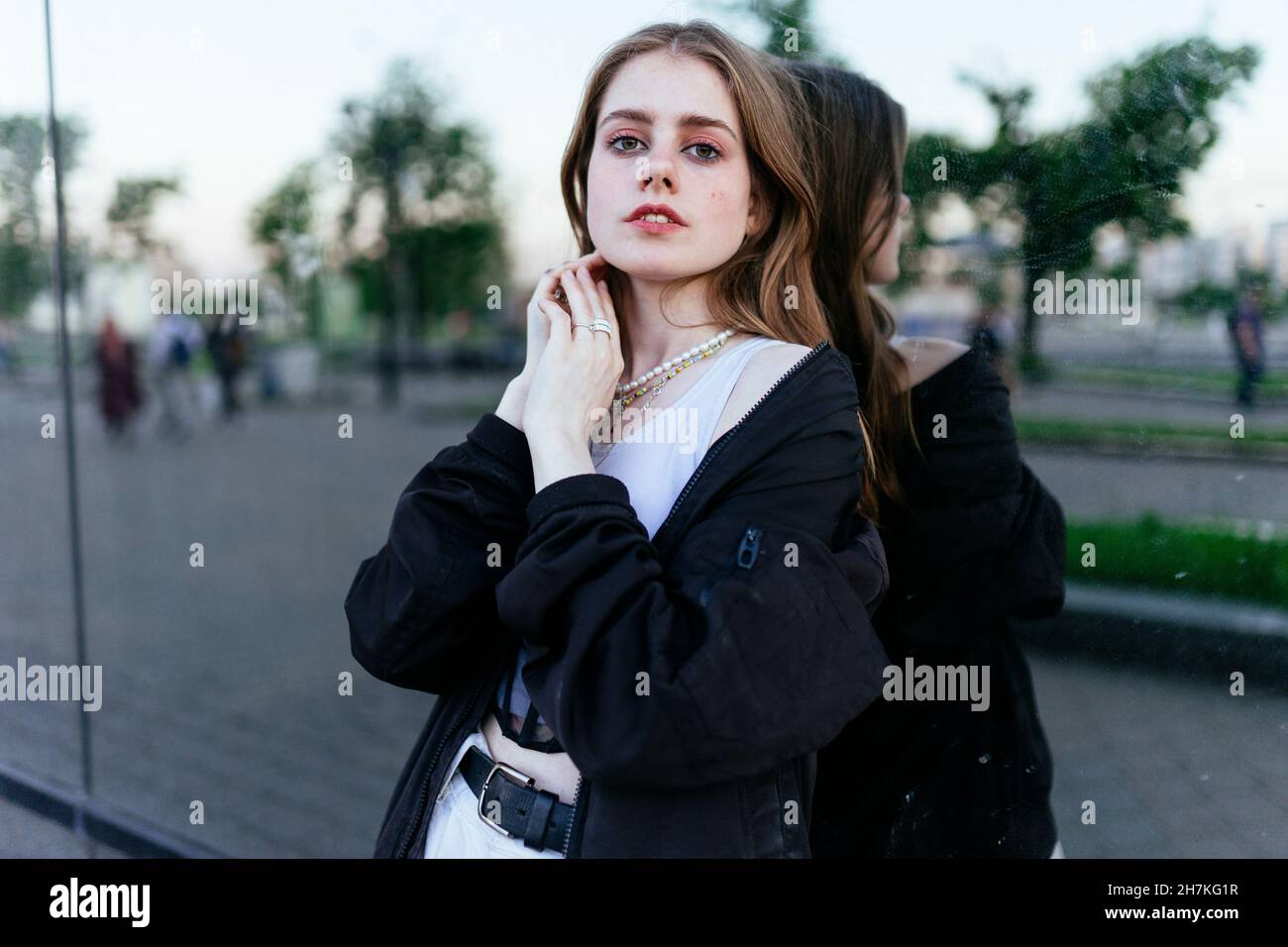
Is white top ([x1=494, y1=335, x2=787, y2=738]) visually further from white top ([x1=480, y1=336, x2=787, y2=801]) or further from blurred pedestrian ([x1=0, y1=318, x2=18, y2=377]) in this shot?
blurred pedestrian ([x1=0, y1=318, x2=18, y2=377])

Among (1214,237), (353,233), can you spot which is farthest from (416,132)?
(1214,237)

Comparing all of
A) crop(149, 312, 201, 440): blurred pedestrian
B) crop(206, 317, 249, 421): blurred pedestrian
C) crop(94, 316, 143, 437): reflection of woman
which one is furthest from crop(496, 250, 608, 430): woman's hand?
crop(206, 317, 249, 421): blurred pedestrian

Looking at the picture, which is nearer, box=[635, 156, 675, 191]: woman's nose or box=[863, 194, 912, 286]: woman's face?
box=[635, 156, 675, 191]: woman's nose

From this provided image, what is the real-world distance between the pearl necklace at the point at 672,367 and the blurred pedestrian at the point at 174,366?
14143 millimetres

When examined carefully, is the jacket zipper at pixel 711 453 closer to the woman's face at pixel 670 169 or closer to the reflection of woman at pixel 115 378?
the woman's face at pixel 670 169

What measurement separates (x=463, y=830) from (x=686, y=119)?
97 cm

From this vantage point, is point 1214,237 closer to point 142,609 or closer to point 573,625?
point 573,625

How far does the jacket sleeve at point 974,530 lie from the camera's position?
2.08 meters

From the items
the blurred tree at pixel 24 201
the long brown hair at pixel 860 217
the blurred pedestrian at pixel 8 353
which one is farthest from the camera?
the blurred pedestrian at pixel 8 353

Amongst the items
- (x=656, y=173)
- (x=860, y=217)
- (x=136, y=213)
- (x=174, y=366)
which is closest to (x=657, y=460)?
(x=656, y=173)

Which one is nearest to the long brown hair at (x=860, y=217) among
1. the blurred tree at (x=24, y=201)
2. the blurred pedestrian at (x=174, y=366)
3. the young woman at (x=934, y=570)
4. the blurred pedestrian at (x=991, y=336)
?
the young woman at (x=934, y=570)

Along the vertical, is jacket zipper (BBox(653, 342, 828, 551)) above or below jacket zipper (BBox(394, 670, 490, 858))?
above

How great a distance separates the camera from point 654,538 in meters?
1.48

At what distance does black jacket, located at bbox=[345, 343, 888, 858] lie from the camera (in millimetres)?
1328
